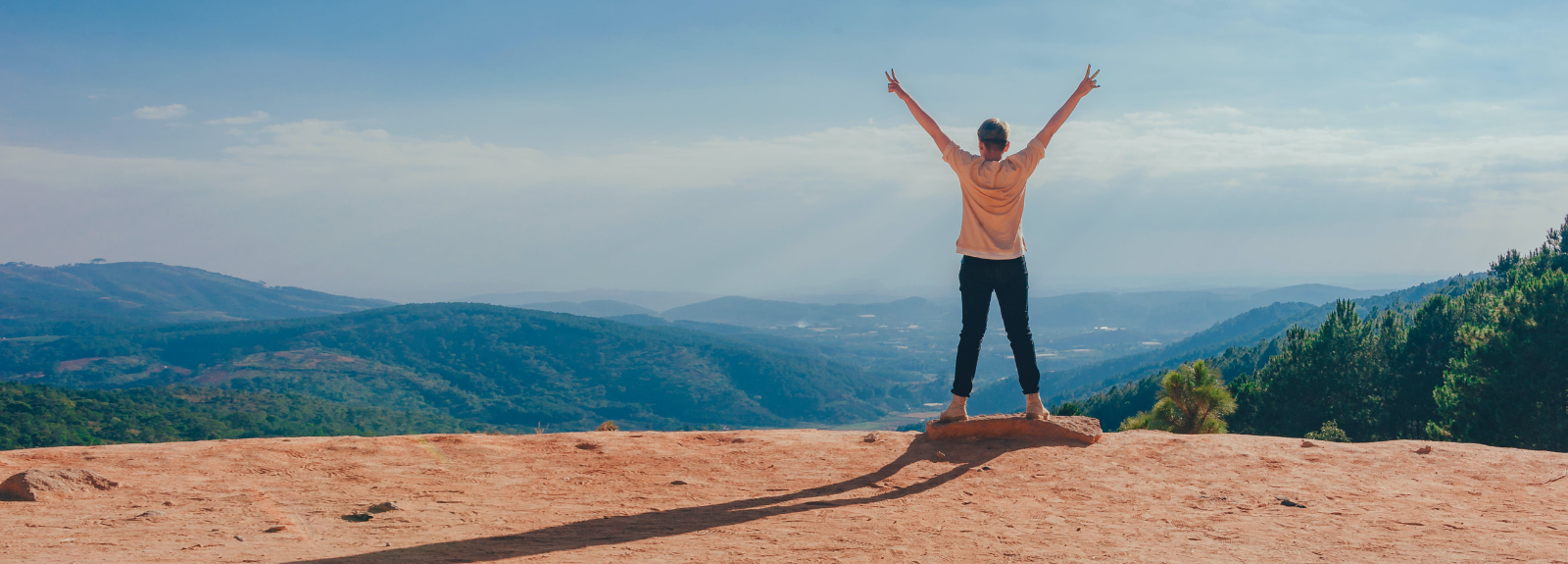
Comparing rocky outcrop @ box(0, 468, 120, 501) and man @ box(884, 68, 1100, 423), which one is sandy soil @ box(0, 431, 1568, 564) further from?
man @ box(884, 68, 1100, 423)

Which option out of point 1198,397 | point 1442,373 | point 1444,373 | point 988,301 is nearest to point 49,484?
point 988,301

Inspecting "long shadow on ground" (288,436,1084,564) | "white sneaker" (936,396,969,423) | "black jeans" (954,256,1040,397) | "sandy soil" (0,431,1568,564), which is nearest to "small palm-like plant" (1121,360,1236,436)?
"sandy soil" (0,431,1568,564)

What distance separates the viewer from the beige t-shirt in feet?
23.9

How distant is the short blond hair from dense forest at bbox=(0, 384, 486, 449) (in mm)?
67762

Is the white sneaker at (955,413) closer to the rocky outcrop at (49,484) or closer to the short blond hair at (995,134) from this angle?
the short blond hair at (995,134)

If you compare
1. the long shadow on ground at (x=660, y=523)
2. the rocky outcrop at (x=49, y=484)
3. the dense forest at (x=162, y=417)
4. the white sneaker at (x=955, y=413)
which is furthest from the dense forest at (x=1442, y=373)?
the dense forest at (x=162, y=417)

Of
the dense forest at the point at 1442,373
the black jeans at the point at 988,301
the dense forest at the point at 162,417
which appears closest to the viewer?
the black jeans at the point at 988,301

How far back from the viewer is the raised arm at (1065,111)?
7.47 m

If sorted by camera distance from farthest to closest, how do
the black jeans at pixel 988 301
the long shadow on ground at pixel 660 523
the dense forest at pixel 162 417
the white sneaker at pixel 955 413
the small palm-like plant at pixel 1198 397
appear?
the dense forest at pixel 162 417
the small palm-like plant at pixel 1198 397
the white sneaker at pixel 955 413
the black jeans at pixel 988 301
the long shadow on ground at pixel 660 523

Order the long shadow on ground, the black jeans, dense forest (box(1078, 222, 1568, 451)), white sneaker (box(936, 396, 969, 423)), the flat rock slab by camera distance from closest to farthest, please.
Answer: the long shadow on ground, the black jeans, the flat rock slab, white sneaker (box(936, 396, 969, 423)), dense forest (box(1078, 222, 1568, 451))

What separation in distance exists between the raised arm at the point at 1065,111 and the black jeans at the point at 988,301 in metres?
1.19

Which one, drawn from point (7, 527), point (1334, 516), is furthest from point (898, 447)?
point (7, 527)

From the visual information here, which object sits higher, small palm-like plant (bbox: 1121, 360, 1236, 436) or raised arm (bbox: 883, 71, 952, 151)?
raised arm (bbox: 883, 71, 952, 151)

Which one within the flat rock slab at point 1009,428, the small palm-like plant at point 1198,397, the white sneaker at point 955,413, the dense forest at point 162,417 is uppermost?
the white sneaker at point 955,413
